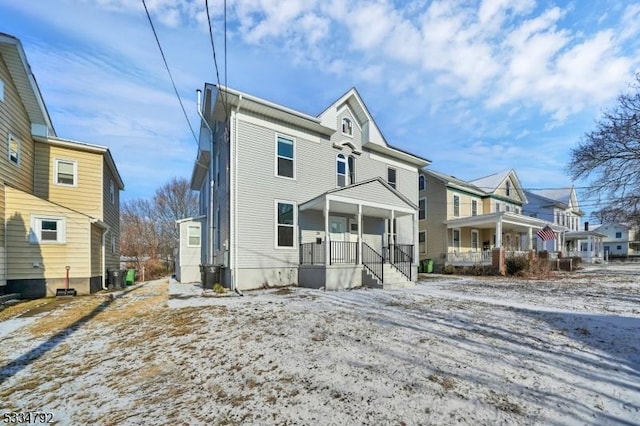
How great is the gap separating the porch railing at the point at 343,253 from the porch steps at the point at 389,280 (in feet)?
3.15

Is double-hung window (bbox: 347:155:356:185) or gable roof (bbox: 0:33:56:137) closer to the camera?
gable roof (bbox: 0:33:56:137)

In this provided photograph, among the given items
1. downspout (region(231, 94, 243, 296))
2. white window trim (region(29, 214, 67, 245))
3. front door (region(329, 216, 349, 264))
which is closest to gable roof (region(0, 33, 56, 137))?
white window trim (region(29, 214, 67, 245))

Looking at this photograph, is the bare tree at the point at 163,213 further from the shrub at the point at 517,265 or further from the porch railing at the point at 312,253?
the shrub at the point at 517,265

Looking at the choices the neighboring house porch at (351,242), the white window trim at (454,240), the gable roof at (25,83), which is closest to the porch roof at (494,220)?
the white window trim at (454,240)

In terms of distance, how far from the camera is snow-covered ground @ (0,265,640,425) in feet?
10.3

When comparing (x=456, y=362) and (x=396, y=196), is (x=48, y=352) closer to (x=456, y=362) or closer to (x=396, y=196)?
(x=456, y=362)

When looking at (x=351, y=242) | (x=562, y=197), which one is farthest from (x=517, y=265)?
(x=562, y=197)

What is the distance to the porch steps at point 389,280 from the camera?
1200cm

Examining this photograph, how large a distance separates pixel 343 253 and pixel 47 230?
1081cm

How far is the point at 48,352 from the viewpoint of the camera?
16.5 ft

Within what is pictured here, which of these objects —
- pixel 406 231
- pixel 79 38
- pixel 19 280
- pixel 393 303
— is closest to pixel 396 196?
pixel 406 231

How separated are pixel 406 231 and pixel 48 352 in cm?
1603

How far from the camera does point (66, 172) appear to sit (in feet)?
44.1

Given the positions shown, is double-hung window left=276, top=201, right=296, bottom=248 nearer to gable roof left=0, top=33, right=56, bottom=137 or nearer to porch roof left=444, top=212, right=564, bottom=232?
gable roof left=0, top=33, right=56, bottom=137
